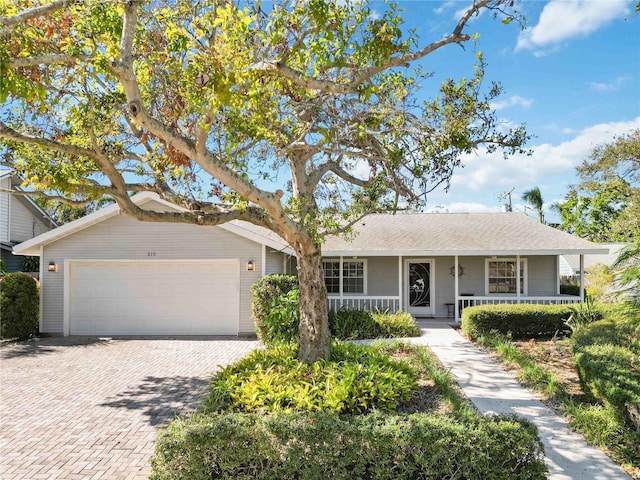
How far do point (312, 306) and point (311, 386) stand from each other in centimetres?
132

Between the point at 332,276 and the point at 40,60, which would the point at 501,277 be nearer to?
the point at 332,276

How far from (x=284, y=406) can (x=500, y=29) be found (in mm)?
6936

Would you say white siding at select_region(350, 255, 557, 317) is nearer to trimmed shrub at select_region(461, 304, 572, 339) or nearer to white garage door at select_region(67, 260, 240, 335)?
trimmed shrub at select_region(461, 304, 572, 339)

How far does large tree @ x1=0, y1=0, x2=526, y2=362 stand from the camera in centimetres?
499

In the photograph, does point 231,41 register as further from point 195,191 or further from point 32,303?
point 32,303

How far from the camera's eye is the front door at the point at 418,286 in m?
15.5

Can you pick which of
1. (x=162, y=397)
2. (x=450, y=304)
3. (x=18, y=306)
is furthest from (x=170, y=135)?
(x=450, y=304)

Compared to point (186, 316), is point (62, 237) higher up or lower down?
higher up

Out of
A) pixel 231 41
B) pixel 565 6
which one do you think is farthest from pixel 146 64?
pixel 565 6

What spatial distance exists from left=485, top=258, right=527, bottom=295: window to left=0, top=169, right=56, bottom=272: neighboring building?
19988 millimetres

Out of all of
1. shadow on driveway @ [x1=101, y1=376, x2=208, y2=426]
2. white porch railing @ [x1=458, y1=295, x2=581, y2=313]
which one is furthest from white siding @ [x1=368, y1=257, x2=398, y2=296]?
shadow on driveway @ [x1=101, y1=376, x2=208, y2=426]

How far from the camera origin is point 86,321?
42.9ft

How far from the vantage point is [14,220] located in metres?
21.3

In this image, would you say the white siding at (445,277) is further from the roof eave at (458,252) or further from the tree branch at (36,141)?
the tree branch at (36,141)
